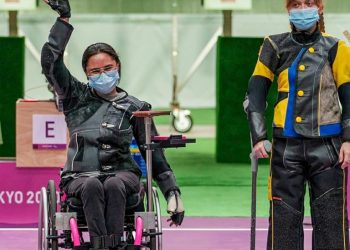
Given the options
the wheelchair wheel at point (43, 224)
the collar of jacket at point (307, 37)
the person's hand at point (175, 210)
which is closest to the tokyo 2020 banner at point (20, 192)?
the wheelchair wheel at point (43, 224)

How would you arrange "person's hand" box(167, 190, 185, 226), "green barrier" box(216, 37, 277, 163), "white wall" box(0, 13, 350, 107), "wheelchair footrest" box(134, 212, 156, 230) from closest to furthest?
"wheelchair footrest" box(134, 212, 156, 230), "person's hand" box(167, 190, 185, 226), "green barrier" box(216, 37, 277, 163), "white wall" box(0, 13, 350, 107)

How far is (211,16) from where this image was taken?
14.5m

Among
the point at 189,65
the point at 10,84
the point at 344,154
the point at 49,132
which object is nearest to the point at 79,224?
the point at 344,154

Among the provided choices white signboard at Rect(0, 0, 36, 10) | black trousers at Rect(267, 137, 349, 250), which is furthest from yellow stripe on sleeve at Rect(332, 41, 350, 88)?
white signboard at Rect(0, 0, 36, 10)

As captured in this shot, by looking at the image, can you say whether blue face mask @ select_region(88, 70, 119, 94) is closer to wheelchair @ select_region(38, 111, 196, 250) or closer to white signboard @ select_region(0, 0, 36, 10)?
wheelchair @ select_region(38, 111, 196, 250)

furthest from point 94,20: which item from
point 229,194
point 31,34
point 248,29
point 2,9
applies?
point 229,194

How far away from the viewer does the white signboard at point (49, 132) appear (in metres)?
7.89

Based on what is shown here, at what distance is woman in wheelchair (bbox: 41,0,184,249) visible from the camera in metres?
5.35

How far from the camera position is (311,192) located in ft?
17.5

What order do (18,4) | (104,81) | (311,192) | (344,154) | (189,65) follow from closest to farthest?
(344,154) → (311,192) → (104,81) → (18,4) → (189,65)

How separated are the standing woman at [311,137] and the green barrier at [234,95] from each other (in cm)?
515

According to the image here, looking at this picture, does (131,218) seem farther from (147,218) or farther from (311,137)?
(311,137)

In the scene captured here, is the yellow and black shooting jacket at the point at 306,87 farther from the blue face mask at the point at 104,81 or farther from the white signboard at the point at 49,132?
the white signboard at the point at 49,132

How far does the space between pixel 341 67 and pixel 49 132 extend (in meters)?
3.13
